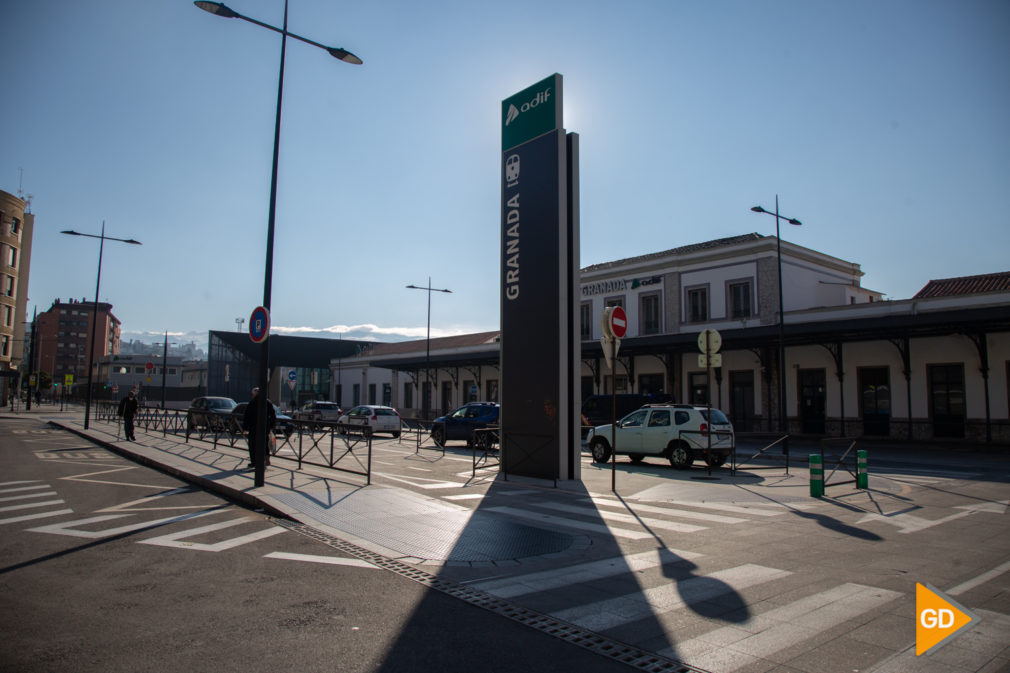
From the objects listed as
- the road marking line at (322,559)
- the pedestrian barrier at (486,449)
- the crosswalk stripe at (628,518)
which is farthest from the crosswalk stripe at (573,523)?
the pedestrian barrier at (486,449)

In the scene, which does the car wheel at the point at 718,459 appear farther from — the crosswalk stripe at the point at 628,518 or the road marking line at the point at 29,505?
the road marking line at the point at 29,505

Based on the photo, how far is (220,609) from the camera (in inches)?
202

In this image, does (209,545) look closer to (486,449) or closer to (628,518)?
A: (628,518)

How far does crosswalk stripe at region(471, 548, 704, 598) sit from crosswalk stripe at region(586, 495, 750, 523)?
2497 millimetres

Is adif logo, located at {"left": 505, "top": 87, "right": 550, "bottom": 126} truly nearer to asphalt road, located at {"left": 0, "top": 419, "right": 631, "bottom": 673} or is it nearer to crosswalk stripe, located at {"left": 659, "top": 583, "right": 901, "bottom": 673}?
asphalt road, located at {"left": 0, "top": 419, "right": 631, "bottom": 673}

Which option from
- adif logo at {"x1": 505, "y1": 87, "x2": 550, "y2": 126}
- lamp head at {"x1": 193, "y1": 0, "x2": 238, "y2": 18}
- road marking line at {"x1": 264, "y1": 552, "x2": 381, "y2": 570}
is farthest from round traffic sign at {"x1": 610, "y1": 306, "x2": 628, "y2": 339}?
lamp head at {"x1": 193, "y1": 0, "x2": 238, "y2": 18}

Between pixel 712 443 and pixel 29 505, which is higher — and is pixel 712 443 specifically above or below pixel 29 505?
above

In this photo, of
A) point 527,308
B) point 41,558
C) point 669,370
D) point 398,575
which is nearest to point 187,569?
A: point 41,558

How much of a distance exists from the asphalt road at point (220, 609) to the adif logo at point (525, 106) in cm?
1096

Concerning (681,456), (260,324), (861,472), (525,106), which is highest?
(525,106)

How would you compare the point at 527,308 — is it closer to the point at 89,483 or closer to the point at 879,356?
the point at 89,483

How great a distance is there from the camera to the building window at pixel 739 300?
34.2 m

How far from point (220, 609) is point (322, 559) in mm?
1764

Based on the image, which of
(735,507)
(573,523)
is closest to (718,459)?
(735,507)
